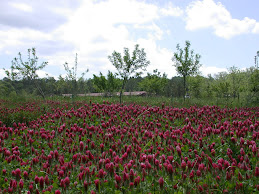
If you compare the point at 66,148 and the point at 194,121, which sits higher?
the point at 194,121

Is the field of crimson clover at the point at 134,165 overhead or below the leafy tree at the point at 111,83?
below

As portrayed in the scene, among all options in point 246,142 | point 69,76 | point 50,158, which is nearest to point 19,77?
point 69,76

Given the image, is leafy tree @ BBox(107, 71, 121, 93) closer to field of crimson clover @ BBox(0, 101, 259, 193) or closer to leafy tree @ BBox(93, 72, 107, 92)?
leafy tree @ BBox(93, 72, 107, 92)

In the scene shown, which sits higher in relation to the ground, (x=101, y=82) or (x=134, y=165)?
(x=101, y=82)

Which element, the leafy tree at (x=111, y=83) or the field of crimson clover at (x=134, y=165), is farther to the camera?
the leafy tree at (x=111, y=83)

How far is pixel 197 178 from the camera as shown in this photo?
3.78 metres

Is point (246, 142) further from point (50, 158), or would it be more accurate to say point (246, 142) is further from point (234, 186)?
point (50, 158)

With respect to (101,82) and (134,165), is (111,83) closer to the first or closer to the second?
(101,82)

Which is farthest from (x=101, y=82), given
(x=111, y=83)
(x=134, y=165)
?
(x=134, y=165)

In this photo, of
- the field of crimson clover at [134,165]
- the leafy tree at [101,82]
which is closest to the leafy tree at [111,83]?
the leafy tree at [101,82]

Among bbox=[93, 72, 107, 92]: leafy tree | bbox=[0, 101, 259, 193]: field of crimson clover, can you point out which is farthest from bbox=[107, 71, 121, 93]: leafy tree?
bbox=[0, 101, 259, 193]: field of crimson clover

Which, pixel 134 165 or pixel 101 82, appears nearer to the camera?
pixel 134 165

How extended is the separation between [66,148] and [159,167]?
2.86 metres

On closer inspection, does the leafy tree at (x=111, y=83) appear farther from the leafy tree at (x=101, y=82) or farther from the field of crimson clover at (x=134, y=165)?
the field of crimson clover at (x=134, y=165)
